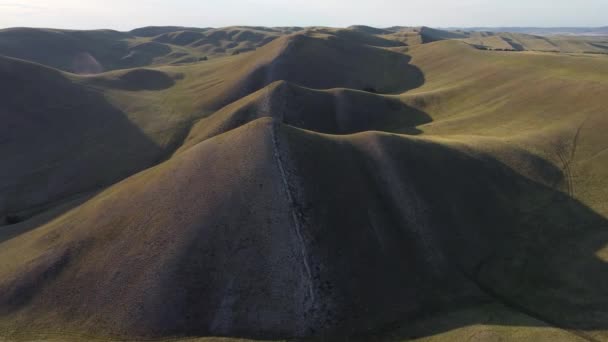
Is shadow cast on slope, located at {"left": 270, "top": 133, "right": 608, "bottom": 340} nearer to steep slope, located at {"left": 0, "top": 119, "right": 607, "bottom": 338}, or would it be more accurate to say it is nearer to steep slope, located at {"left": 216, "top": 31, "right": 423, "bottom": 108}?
steep slope, located at {"left": 0, "top": 119, "right": 607, "bottom": 338}

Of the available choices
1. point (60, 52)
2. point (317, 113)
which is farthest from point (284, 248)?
point (60, 52)

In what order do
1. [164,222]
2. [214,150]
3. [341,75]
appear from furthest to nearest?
[341,75], [214,150], [164,222]

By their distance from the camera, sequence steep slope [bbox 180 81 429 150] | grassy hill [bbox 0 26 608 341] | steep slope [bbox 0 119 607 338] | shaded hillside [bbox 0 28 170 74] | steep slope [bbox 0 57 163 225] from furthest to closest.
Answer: shaded hillside [bbox 0 28 170 74]
steep slope [bbox 180 81 429 150]
steep slope [bbox 0 57 163 225]
steep slope [bbox 0 119 607 338]
grassy hill [bbox 0 26 608 341]

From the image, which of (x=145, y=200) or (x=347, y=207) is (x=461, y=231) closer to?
(x=347, y=207)

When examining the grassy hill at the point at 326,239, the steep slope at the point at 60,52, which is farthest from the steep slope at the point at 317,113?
the steep slope at the point at 60,52

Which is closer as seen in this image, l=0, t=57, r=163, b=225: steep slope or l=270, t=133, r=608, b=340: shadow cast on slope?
l=270, t=133, r=608, b=340: shadow cast on slope

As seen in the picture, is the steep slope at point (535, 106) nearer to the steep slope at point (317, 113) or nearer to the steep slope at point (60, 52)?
the steep slope at point (317, 113)

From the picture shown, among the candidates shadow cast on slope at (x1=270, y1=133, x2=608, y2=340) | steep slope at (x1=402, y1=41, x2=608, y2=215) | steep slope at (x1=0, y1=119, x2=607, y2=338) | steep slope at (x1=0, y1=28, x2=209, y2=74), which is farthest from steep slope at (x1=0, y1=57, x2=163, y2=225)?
steep slope at (x1=0, y1=28, x2=209, y2=74)

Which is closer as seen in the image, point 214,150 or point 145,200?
point 145,200

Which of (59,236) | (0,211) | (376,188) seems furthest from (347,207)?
(0,211)
